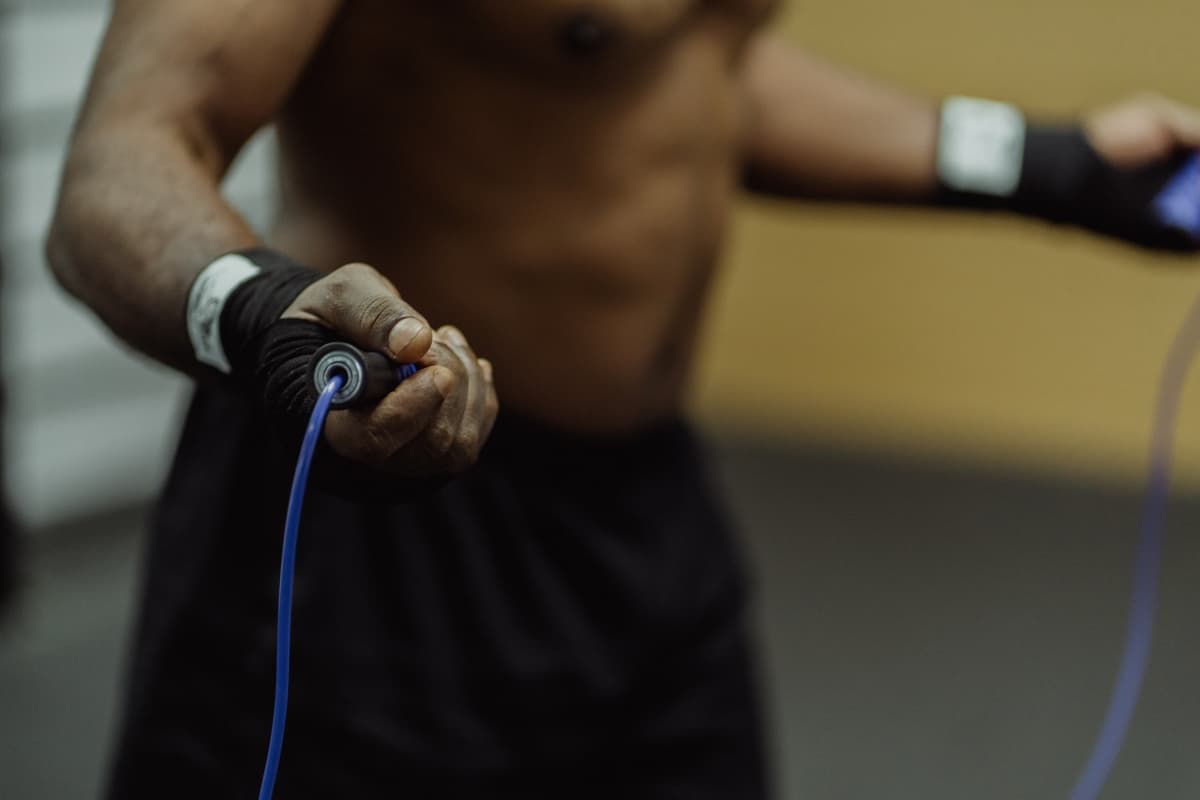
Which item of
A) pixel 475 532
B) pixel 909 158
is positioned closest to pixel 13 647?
pixel 475 532

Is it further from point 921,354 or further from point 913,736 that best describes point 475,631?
point 921,354

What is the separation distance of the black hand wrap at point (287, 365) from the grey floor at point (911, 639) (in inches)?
56.5

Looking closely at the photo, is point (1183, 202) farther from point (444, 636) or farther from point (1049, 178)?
point (444, 636)

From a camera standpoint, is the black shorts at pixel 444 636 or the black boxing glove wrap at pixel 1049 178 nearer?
the black shorts at pixel 444 636

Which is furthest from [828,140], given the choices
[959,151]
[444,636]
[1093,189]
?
[444,636]

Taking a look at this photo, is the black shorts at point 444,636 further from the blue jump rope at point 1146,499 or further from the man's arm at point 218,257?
the man's arm at point 218,257

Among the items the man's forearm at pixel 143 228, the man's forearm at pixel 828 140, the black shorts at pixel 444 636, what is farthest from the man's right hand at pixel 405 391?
the man's forearm at pixel 828 140

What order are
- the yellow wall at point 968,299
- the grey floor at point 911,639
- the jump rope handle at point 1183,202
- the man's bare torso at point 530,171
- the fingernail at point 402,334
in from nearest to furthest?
the fingernail at point 402,334 < the man's bare torso at point 530,171 < the jump rope handle at point 1183,202 < the grey floor at point 911,639 < the yellow wall at point 968,299

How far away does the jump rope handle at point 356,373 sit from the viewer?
0.59 m

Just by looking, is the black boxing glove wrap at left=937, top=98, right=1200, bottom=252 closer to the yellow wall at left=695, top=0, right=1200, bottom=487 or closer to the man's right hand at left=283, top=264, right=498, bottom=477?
the man's right hand at left=283, top=264, right=498, bottom=477

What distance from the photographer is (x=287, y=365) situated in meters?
0.63

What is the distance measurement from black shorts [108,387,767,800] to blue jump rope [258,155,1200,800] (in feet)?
0.15

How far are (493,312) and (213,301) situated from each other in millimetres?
337

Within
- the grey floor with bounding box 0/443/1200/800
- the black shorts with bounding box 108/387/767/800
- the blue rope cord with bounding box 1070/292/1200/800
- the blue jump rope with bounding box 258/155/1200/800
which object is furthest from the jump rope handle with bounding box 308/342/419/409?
the grey floor with bounding box 0/443/1200/800
